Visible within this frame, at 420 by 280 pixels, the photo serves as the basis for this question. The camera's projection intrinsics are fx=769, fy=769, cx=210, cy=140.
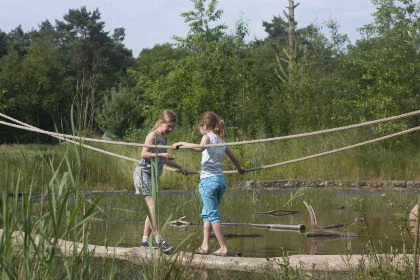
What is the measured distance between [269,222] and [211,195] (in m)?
3.01

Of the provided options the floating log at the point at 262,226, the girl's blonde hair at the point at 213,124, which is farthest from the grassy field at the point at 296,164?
the girl's blonde hair at the point at 213,124

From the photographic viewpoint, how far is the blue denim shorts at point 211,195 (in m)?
7.51

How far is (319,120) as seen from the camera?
26438mm

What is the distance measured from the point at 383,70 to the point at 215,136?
17634mm

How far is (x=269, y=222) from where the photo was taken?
1046 centimetres

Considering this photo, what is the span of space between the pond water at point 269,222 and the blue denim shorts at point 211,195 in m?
0.34

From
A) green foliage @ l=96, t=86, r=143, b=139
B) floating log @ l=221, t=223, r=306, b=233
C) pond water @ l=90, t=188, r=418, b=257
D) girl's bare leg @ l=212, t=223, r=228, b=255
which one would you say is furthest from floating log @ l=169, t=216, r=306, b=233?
green foliage @ l=96, t=86, r=143, b=139

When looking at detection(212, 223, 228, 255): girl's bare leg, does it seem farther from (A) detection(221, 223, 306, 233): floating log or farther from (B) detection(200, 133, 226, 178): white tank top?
(A) detection(221, 223, 306, 233): floating log

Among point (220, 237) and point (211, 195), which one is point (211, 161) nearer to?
point (211, 195)

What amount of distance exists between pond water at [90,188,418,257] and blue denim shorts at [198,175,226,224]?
343 millimetres

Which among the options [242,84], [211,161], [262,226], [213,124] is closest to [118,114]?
[242,84]

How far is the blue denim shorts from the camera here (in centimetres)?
751

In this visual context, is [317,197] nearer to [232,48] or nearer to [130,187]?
[130,187]

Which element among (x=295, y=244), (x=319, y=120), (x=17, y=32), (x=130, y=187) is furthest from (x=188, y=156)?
(x=17, y=32)
